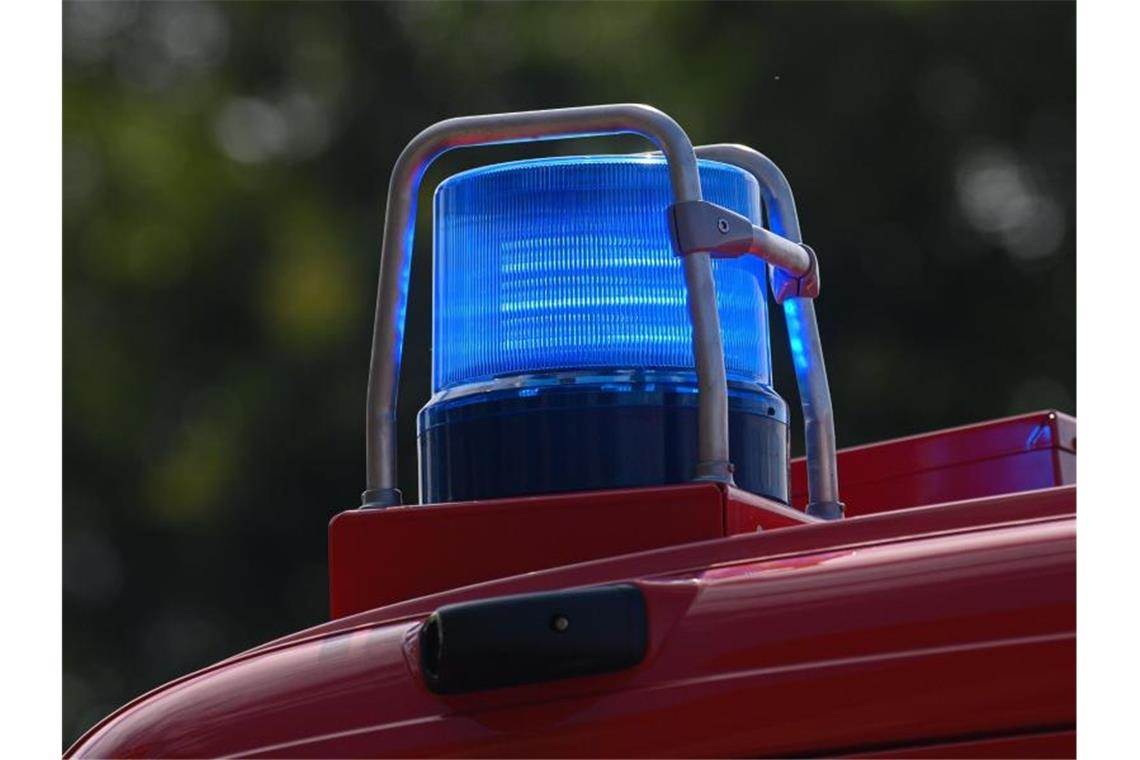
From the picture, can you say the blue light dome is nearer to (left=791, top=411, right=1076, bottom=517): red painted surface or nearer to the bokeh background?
(left=791, top=411, right=1076, bottom=517): red painted surface

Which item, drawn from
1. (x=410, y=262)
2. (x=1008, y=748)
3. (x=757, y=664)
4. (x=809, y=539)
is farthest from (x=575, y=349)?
(x=1008, y=748)

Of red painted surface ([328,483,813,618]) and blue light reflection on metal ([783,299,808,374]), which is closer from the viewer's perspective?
red painted surface ([328,483,813,618])

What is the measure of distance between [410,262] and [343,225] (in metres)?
9.39

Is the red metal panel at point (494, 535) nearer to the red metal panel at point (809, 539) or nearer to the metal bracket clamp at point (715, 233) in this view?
the red metal panel at point (809, 539)

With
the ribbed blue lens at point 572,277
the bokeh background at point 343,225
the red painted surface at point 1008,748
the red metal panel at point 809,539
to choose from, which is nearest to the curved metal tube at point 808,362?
the ribbed blue lens at point 572,277

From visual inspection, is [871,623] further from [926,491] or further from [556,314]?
[926,491]

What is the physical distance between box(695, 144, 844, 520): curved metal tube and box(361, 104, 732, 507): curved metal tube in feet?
1.02

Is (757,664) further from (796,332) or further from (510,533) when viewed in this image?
(796,332)

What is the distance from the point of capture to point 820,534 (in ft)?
5.52

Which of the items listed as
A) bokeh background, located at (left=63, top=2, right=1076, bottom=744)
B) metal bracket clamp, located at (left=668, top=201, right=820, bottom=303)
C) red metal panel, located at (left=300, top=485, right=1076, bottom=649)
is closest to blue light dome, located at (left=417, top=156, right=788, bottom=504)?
metal bracket clamp, located at (left=668, top=201, right=820, bottom=303)

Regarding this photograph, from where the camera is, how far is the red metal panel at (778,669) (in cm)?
149

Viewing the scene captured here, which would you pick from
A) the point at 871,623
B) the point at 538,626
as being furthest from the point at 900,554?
the point at 538,626

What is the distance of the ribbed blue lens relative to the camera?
82.7 inches

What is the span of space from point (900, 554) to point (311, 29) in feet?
35.4
